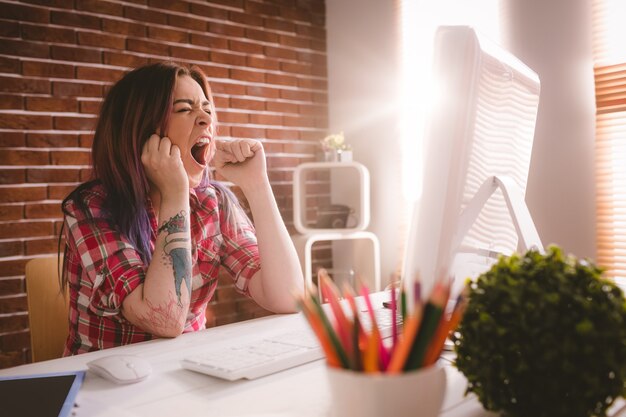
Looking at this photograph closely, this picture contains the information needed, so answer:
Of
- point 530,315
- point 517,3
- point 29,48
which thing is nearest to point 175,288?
point 530,315

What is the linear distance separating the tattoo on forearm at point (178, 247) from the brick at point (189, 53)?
2.03m

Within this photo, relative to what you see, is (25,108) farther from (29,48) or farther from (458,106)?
(458,106)

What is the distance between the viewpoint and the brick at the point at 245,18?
334 centimetres

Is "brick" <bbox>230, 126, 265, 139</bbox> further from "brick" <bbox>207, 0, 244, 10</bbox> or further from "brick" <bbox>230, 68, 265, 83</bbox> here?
"brick" <bbox>207, 0, 244, 10</bbox>

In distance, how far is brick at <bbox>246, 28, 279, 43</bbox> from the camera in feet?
11.2

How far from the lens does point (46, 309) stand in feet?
4.68

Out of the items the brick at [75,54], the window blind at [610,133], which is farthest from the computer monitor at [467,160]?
the brick at [75,54]

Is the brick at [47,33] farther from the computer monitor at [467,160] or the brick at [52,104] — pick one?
the computer monitor at [467,160]

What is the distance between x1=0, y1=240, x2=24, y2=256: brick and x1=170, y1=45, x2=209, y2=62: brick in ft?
4.11

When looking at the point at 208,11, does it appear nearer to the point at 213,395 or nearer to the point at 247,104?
the point at 247,104

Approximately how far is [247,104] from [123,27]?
80cm

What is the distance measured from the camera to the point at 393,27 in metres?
3.39

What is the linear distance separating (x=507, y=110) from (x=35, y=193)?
7.91 ft

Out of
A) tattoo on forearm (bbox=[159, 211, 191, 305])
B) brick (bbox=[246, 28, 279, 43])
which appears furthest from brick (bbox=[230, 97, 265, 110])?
tattoo on forearm (bbox=[159, 211, 191, 305])
